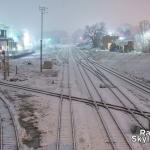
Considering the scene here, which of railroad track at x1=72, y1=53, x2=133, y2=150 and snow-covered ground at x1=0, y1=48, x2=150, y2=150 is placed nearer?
railroad track at x1=72, y1=53, x2=133, y2=150

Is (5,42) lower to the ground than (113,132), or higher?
higher

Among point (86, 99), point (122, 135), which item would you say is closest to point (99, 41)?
point (86, 99)

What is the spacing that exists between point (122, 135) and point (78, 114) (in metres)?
5.19

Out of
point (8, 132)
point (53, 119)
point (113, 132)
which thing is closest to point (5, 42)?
point (53, 119)

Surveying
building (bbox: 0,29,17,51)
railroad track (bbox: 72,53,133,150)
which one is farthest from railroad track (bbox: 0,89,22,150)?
building (bbox: 0,29,17,51)

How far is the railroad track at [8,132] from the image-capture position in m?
15.5

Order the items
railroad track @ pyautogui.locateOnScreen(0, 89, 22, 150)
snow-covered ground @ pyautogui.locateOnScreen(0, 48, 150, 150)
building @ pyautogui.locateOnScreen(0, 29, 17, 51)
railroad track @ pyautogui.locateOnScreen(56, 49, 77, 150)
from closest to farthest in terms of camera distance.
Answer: railroad track @ pyautogui.locateOnScreen(0, 89, 22, 150), railroad track @ pyautogui.locateOnScreen(56, 49, 77, 150), snow-covered ground @ pyautogui.locateOnScreen(0, 48, 150, 150), building @ pyautogui.locateOnScreen(0, 29, 17, 51)

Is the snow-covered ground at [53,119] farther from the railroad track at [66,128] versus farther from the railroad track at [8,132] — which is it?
the railroad track at [8,132]

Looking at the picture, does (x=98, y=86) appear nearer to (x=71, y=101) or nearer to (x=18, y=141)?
(x=71, y=101)

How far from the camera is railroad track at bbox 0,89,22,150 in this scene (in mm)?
15547

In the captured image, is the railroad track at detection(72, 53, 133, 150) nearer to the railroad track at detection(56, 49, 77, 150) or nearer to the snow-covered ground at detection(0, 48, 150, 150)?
the snow-covered ground at detection(0, 48, 150, 150)

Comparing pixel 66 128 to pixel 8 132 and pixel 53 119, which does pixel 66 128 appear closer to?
pixel 53 119

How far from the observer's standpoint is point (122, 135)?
56.7 feet

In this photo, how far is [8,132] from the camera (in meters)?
17.6
